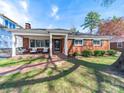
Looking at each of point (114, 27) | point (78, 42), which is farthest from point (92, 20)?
point (78, 42)

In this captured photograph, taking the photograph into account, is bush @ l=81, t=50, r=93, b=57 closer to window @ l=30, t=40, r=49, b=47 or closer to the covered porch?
the covered porch

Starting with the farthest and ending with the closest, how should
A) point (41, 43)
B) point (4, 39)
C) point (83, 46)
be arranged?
point (4, 39), point (41, 43), point (83, 46)

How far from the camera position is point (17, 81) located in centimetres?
757

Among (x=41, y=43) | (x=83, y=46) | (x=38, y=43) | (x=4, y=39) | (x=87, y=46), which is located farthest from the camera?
(x=4, y=39)

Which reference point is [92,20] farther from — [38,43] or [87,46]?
[38,43]

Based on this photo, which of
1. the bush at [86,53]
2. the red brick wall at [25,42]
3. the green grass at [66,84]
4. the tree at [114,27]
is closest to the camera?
the green grass at [66,84]

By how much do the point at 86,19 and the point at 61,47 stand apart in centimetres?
3858

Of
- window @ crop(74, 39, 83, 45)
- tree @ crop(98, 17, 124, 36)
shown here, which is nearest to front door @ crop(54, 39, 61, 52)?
window @ crop(74, 39, 83, 45)

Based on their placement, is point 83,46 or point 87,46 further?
point 87,46

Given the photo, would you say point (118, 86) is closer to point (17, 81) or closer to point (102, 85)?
point (102, 85)

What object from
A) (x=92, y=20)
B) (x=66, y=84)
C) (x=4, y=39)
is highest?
(x=92, y=20)

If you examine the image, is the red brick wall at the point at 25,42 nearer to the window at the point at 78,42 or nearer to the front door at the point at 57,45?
the front door at the point at 57,45

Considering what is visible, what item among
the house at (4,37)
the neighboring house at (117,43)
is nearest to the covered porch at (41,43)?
the house at (4,37)

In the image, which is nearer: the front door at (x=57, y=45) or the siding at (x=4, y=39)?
the front door at (x=57, y=45)
